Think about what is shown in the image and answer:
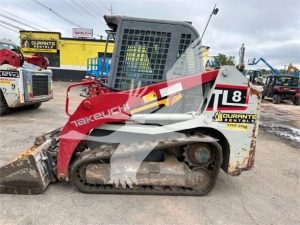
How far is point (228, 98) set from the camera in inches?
151

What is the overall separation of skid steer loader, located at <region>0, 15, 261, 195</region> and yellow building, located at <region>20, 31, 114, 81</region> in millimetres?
22141

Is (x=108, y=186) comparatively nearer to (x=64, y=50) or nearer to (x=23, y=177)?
(x=23, y=177)

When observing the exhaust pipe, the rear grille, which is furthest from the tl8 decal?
the rear grille

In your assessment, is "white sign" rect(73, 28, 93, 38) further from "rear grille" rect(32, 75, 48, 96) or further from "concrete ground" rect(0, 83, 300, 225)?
"concrete ground" rect(0, 83, 300, 225)

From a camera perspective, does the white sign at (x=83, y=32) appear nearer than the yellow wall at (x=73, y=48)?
No

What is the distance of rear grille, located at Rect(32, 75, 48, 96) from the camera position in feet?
29.3

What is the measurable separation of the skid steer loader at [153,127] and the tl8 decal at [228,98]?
12 mm

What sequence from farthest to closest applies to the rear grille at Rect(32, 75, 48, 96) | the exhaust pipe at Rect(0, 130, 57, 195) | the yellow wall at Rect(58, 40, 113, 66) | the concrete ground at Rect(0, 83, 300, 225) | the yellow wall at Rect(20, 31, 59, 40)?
the yellow wall at Rect(58, 40, 113, 66) < the yellow wall at Rect(20, 31, 59, 40) < the rear grille at Rect(32, 75, 48, 96) < the exhaust pipe at Rect(0, 130, 57, 195) < the concrete ground at Rect(0, 83, 300, 225)

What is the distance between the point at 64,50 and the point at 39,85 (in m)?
17.7

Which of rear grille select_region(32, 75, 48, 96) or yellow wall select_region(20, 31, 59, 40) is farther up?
yellow wall select_region(20, 31, 59, 40)

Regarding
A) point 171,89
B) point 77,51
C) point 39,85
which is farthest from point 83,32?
point 171,89

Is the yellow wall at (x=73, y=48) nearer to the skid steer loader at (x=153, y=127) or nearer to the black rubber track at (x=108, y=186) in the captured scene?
the skid steer loader at (x=153, y=127)

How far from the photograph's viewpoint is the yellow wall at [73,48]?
25.6 metres

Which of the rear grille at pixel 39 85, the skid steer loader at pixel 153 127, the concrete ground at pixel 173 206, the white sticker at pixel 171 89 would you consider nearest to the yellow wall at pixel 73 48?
the rear grille at pixel 39 85
